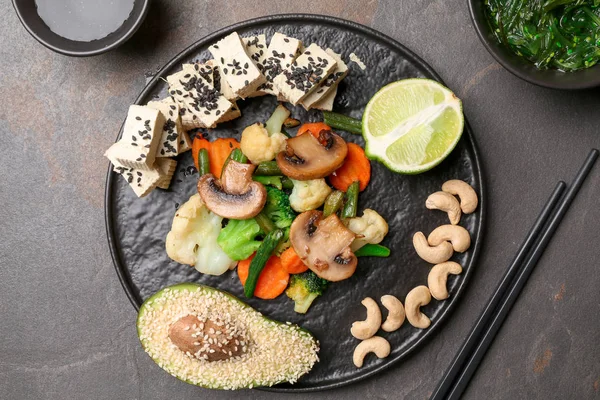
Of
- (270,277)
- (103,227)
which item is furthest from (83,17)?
(270,277)

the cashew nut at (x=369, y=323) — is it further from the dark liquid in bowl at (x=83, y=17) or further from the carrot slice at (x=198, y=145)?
the dark liquid in bowl at (x=83, y=17)

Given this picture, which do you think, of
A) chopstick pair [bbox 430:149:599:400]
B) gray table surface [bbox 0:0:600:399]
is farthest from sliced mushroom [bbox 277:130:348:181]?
chopstick pair [bbox 430:149:599:400]

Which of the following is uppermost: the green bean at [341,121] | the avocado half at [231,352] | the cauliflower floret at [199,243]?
the green bean at [341,121]

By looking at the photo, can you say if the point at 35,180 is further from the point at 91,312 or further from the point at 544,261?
the point at 544,261

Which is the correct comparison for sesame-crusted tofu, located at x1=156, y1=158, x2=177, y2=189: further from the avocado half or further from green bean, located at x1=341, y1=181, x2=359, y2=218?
green bean, located at x1=341, y1=181, x2=359, y2=218

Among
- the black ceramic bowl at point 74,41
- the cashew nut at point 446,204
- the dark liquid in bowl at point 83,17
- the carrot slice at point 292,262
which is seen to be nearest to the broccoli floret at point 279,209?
the carrot slice at point 292,262

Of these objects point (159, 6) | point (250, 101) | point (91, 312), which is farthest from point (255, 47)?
point (91, 312)
